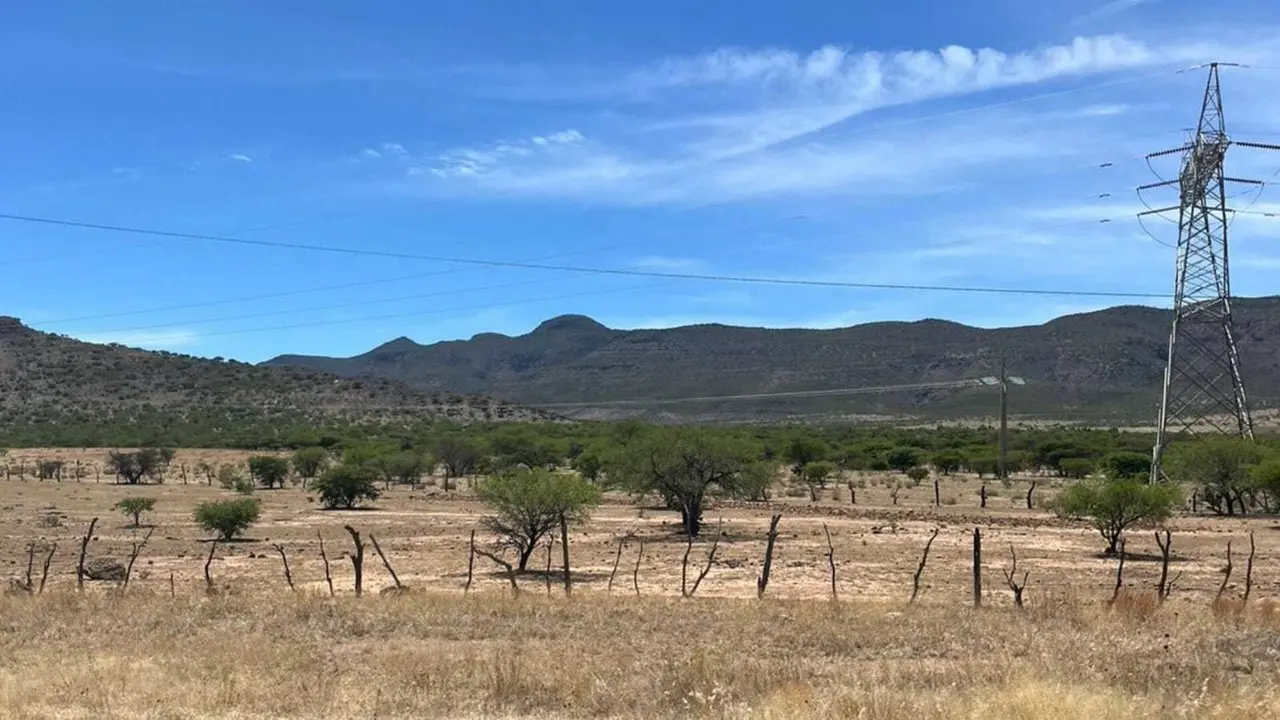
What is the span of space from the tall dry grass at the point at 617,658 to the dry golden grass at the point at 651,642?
55mm

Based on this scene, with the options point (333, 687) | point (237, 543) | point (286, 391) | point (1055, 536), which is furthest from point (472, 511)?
point (286, 391)

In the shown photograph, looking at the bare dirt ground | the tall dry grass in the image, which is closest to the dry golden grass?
the tall dry grass

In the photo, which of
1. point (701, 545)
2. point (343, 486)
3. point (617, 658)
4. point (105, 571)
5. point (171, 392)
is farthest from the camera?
point (171, 392)

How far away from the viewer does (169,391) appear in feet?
408

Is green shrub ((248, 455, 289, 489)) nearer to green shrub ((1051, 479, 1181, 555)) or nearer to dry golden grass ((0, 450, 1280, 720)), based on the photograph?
dry golden grass ((0, 450, 1280, 720))

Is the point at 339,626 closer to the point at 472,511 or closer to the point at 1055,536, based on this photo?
the point at 1055,536

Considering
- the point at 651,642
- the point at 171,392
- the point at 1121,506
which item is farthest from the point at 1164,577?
the point at 171,392

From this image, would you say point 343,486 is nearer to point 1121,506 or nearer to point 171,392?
point 1121,506

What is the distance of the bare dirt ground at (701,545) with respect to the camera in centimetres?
2955

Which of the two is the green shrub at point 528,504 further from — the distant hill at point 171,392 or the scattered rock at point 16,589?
the distant hill at point 171,392

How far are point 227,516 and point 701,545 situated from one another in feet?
54.7

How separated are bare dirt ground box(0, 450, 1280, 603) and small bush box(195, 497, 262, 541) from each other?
0.85 meters

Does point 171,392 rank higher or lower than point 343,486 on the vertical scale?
higher

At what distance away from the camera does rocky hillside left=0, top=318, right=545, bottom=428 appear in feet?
381
